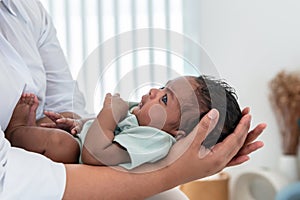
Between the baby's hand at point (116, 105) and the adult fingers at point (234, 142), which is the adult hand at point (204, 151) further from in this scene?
the baby's hand at point (116, 105)

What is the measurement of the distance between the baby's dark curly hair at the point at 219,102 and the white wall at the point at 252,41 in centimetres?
208

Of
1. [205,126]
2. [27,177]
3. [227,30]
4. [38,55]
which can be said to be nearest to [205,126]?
[205,126]

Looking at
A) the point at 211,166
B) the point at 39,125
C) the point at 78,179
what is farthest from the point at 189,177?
the point at 39,125

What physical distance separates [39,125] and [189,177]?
369 millimetres

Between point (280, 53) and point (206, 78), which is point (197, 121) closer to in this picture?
point (206, 78)

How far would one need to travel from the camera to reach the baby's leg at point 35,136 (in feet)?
3.25

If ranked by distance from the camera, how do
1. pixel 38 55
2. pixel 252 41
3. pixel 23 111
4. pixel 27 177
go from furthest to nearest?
pixel 252 41 < pixel 38 55 < pixel 23 111 < pixel 27 177

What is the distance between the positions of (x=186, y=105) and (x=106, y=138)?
0.52ft

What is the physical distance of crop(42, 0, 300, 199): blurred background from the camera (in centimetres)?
307

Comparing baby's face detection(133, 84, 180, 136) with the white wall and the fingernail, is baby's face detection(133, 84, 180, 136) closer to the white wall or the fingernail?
the fingernail

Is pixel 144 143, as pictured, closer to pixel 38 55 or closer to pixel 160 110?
pixel 160 110

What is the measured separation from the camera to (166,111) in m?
0.98

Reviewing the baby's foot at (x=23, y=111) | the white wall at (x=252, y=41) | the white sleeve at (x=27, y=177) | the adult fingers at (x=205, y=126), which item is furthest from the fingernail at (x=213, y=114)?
the white wall at (x=252, y=41)

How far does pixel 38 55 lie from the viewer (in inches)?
46.1
